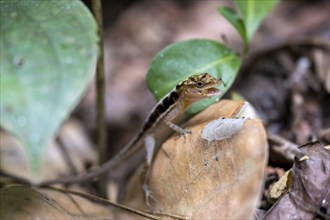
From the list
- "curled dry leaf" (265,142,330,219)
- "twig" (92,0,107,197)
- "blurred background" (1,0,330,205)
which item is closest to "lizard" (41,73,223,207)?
"twig" (92,0,107,197)

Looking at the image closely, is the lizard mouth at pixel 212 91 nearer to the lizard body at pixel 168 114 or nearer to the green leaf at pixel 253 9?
the lizard body at pixel 168 114

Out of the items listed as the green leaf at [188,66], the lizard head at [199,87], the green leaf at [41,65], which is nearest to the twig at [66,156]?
the green leaf at [188,66]

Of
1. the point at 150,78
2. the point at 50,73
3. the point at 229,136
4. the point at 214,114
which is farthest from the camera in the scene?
the point at 150,78

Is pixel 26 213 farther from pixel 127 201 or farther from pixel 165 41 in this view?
pixel 165 41

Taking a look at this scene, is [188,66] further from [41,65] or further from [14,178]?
[14,178]

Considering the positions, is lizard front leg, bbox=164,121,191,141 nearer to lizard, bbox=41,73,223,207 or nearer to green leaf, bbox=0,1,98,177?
lizard, bbox=41,73,223,207

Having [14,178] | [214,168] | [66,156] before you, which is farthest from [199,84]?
[66,156]

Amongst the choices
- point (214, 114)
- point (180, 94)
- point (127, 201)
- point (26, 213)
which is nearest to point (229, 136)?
point (214, 114)
